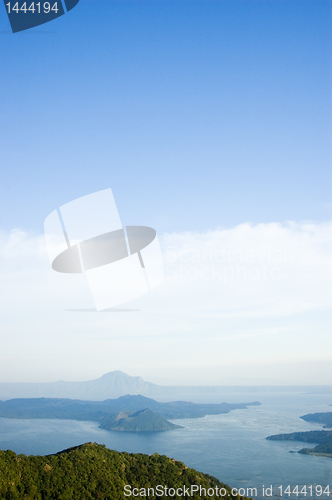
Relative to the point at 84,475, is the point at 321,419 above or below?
below

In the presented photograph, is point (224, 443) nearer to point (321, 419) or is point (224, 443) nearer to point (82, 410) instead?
point (321, 419)

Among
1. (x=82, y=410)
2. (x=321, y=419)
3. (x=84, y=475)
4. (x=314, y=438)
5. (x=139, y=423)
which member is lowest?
(x=82, y=410)

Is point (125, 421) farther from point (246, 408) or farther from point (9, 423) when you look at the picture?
point (246, 408)

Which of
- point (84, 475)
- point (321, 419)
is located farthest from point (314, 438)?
point (84, 475)

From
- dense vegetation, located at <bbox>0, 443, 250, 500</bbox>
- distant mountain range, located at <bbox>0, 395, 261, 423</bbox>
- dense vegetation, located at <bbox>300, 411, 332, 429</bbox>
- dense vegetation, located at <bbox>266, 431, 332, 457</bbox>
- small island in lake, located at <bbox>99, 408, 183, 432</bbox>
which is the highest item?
dense vegetation, located at <bbox>0, 443, 250, 500</bbox>

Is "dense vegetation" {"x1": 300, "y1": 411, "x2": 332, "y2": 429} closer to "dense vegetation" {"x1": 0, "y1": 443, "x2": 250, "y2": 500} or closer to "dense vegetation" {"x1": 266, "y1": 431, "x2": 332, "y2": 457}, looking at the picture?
"dense vegetation" {"x1": 266, "y1": 431, "x2": 332, "y2": 457}

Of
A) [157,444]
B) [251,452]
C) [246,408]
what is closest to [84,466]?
[251,452]

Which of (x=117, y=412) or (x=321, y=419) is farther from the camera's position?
(x=117, y=412)

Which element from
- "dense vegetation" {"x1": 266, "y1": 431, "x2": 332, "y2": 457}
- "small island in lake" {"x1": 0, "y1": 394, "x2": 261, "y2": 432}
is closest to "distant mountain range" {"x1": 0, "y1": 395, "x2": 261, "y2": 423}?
"small island in lake" {"x1": 0, "y1": 394, "x2": 261, "y2": 432}
